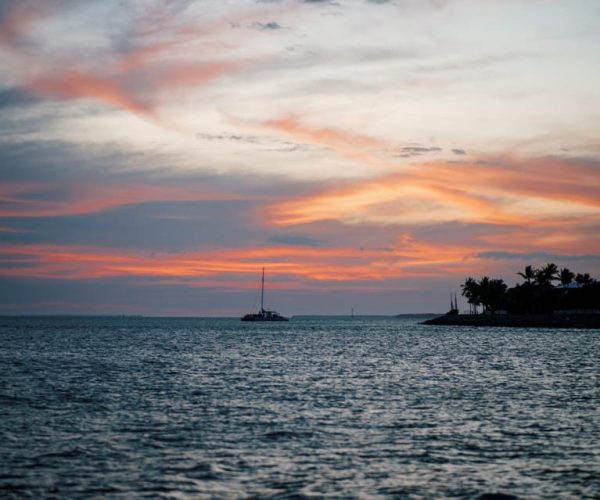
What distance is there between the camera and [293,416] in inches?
1537

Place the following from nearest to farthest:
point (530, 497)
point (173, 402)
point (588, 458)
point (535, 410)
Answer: point (530, 497), point (588, 458), point (535, 410), point (173, 402)

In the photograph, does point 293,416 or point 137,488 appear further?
point 293,416

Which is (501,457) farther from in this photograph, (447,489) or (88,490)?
(88,490)

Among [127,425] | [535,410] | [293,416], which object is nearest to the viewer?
[127,425]

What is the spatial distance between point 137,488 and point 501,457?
541 inches

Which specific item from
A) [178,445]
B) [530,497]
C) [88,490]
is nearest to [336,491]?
[530,497]

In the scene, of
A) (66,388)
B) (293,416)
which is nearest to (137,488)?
(293,416)

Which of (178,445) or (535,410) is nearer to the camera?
(178,445)

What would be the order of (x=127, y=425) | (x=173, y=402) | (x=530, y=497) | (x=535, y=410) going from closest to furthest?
1. (x=530, y=497)
2. (x=127, y=425)
3. (x=535, y=410)
4. (x=173, y=402)

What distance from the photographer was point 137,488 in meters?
23.3

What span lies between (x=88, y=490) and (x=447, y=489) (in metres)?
11.2

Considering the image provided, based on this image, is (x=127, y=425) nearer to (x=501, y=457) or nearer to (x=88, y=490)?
(x=88, y=490)

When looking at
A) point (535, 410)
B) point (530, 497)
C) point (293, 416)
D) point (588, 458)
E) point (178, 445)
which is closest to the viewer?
point (530, 497)

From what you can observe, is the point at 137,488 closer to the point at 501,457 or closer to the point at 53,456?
the point at 53,456
